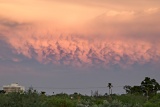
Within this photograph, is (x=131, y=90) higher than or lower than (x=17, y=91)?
higher

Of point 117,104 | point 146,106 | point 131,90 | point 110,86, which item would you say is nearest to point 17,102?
point 117,104

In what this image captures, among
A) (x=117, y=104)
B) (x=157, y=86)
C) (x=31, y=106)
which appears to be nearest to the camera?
(x=31, y=106)

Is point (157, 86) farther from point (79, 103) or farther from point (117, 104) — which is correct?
point (117, 104)

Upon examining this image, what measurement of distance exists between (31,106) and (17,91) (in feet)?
7.31

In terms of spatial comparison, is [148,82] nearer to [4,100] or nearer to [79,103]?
[79,103]

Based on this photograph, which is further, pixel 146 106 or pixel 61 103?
pixel 146 106

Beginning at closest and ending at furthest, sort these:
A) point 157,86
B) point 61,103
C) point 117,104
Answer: point 117,104, point 61,103, point 157,86

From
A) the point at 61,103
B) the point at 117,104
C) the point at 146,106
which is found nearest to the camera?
the point at 117,104

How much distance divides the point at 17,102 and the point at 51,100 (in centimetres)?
778

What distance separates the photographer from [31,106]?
22922 millimetres

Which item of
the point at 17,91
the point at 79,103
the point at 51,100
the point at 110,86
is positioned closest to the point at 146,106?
the point at 79,103

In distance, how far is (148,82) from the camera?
228ft

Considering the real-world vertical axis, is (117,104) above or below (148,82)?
below

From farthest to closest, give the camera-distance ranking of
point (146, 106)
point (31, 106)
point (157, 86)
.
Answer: point (157, 86) → point (146, 106) → point (31, 106)
